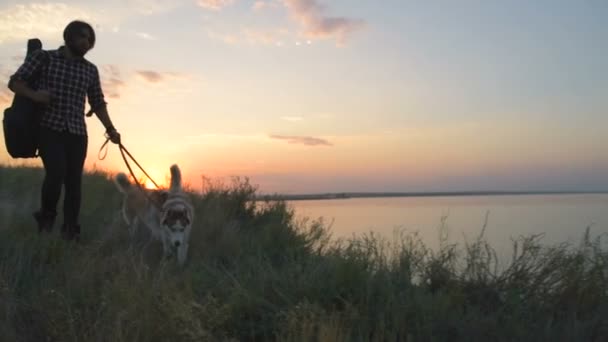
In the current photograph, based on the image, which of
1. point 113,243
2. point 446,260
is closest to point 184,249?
point 113,243

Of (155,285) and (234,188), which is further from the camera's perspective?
(234,188)

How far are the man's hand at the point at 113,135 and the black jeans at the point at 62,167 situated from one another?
276 mm

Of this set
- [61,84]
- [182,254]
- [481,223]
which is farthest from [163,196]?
[481,223]

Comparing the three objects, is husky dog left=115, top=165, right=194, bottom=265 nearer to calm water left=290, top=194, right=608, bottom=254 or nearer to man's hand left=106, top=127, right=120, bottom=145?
man's hand left=106, top=127, right=120, bottom=145

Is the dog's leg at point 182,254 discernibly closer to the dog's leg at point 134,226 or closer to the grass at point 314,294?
the grass at point 314,294

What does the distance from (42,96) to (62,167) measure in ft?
2.53

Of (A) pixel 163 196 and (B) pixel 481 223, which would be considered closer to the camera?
(A) pixel 163 196

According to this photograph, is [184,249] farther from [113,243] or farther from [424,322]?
[424,322]

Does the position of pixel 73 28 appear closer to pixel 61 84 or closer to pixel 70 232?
pixel 61 84

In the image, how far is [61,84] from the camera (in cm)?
543

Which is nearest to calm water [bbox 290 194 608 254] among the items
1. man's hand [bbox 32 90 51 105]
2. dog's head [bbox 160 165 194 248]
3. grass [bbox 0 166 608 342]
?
grass [bbox 0 166 608 342]

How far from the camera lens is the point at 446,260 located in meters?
5.12

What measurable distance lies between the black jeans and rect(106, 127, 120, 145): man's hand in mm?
276

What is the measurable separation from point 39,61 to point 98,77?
2.33ft
